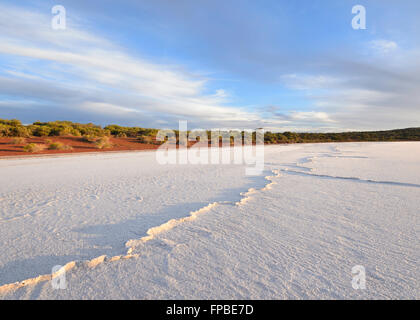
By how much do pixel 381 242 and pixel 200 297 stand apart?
224cm

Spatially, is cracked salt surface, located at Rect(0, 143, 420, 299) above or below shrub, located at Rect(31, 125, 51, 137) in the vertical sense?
below

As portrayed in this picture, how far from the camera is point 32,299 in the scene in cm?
176

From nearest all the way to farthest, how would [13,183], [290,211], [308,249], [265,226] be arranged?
[308,249]
[265,226]
[290,211]
[13,183]

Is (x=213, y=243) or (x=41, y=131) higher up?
(x=41, y=131)

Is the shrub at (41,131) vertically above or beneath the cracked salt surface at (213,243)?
above

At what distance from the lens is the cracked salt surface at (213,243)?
74.6 inches

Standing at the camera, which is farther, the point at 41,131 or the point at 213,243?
the point at 41,131

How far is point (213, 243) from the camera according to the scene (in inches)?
106

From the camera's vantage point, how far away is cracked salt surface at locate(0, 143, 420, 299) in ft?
6.22

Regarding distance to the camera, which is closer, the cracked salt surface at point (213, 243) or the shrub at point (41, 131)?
the cracked salt surface at point (213, 243)

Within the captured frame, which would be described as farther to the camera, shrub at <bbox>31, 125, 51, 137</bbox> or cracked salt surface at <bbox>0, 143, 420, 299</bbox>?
shrub at <bbox>31, 125, 51, 137</bbox>
